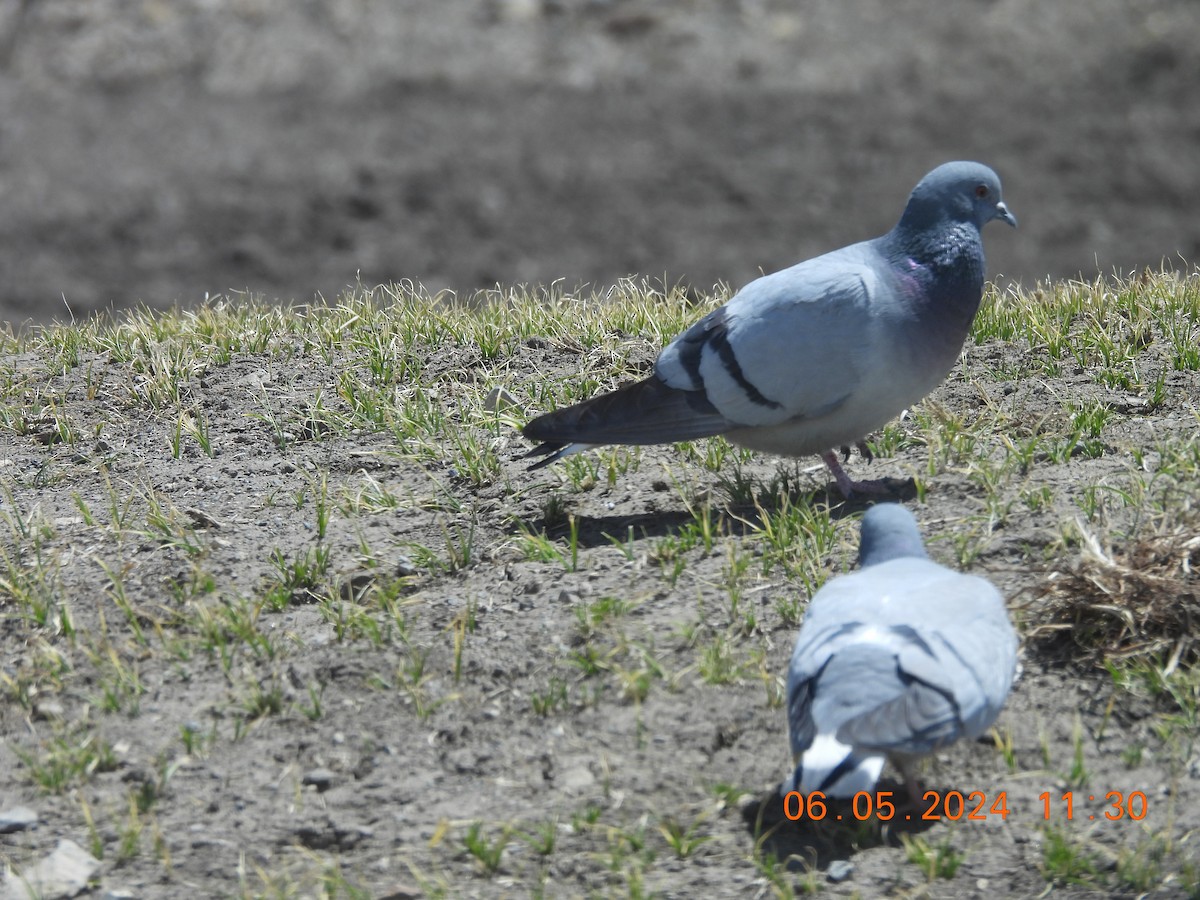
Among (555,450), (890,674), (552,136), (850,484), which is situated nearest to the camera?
(890,674)

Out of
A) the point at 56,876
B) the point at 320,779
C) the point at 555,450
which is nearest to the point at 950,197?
the point at 555,450

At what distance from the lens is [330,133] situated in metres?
13.4

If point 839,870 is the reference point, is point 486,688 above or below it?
above

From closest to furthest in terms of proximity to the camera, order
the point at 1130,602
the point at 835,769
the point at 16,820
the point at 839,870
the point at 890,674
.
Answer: the point at 835,769 → the point at 890,674 → the point at 839,870 → the point at 16,820 → the point at 1130,602

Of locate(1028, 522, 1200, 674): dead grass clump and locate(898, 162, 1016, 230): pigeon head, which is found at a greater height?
locate(898, 162, 1016, 230): pigeon head

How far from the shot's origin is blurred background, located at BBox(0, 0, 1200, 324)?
1192 centimetres

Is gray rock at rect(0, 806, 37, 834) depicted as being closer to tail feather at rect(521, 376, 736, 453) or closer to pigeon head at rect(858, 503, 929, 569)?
tail feather at rect(521, 376, 736, 453)

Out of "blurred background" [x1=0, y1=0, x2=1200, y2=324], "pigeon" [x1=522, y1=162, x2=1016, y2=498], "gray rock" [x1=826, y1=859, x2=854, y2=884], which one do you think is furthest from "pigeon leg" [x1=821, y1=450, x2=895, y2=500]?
"blurred background" [x1=0, y1=0, x2=1200, y2=324]

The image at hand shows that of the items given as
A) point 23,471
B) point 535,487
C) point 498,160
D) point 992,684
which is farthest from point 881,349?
point 498,160

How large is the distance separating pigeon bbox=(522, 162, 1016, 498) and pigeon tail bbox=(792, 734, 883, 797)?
1.58m

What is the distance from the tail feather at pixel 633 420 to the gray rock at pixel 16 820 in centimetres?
171
